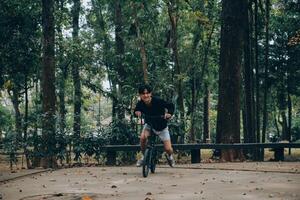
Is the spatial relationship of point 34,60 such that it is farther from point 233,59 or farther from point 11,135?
point 233,59

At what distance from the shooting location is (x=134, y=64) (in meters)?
23.4

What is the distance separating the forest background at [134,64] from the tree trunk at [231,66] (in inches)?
1.4

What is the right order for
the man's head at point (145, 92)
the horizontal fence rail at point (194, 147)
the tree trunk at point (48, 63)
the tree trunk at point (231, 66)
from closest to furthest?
the man's head at point (145, 92) → the horizontal fence rail at point (194, 147) → the tree trunk at point (48, 63) → the tree trunk at point (231, 66)

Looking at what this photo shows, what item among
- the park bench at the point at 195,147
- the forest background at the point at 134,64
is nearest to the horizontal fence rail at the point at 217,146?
the park bench at the point at 195,147

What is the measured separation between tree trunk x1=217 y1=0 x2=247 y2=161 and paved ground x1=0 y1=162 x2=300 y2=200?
4975 millimetres

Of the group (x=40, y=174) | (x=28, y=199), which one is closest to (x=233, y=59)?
(x=40, y=174)

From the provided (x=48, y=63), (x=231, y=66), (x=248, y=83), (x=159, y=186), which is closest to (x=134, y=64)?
(x=248, y=83)

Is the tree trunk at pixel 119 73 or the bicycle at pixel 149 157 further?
the tree trunk at pixel 119 73

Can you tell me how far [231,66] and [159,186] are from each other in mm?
8454

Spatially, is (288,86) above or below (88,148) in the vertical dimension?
above

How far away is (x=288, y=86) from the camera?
33562mm

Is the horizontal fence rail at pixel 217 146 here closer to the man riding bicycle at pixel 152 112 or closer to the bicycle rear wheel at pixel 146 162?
the man riding bicycle at pixel 152 112

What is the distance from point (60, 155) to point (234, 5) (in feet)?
25.3

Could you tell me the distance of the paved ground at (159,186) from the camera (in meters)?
7.32
